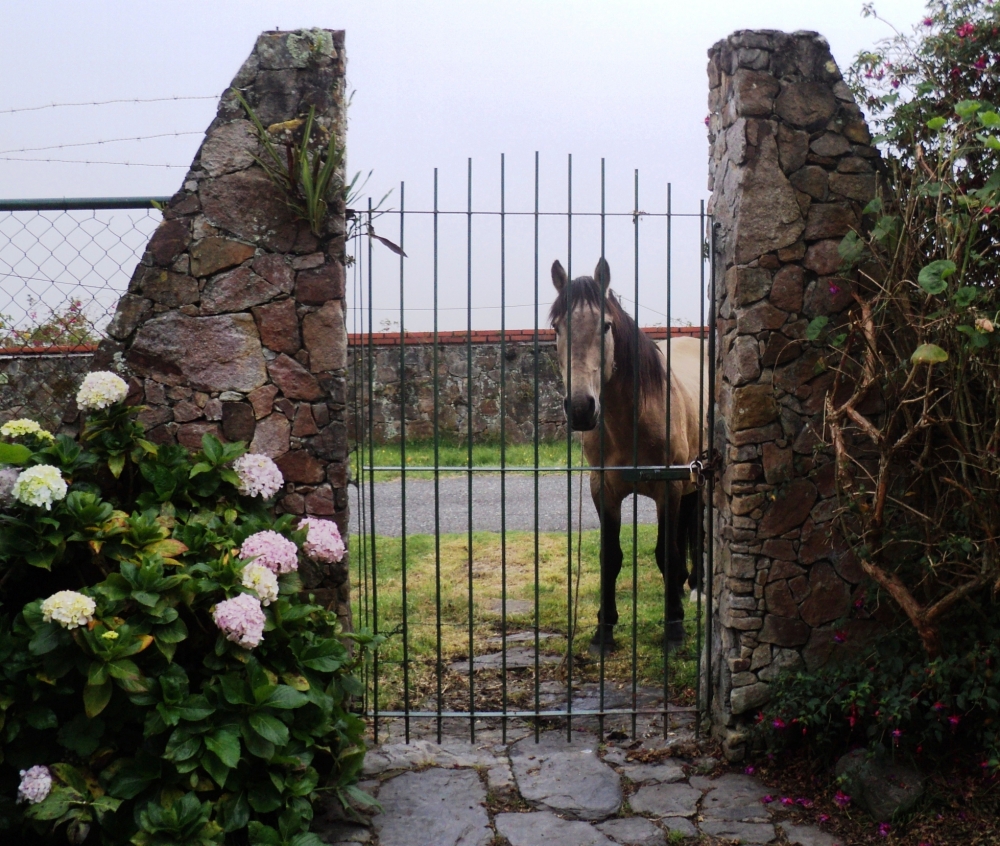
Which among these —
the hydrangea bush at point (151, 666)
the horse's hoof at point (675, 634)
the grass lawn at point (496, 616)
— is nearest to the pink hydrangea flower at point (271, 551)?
the hydrangea bush at point (151, 666)

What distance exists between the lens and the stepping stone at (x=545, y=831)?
2.88 metres

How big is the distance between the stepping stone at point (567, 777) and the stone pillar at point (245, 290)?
1.47 metres

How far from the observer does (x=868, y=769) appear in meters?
3.00

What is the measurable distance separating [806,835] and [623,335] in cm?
216

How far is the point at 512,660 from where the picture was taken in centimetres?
455

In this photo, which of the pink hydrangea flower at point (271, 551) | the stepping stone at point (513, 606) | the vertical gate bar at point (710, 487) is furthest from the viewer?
the stepping stone at point (513, 606)

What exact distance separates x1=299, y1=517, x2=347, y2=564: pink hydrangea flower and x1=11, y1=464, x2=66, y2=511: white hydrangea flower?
75cm

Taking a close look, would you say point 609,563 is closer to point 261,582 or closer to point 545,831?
point 545,831

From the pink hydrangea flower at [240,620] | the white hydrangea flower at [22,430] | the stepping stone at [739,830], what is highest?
the white hydrangea flower at [22,430]

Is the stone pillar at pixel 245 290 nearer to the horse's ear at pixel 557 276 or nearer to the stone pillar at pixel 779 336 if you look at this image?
the horse's ear at pixel 557 276

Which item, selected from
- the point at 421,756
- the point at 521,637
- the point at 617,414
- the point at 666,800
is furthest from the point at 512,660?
the point at 666,800

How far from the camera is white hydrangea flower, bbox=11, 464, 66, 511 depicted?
2.59 meters

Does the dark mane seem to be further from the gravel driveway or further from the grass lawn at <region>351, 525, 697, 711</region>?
the gravel driveway

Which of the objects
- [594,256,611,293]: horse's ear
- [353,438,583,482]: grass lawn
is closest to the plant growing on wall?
[594,256,611,293]: horse's ear
